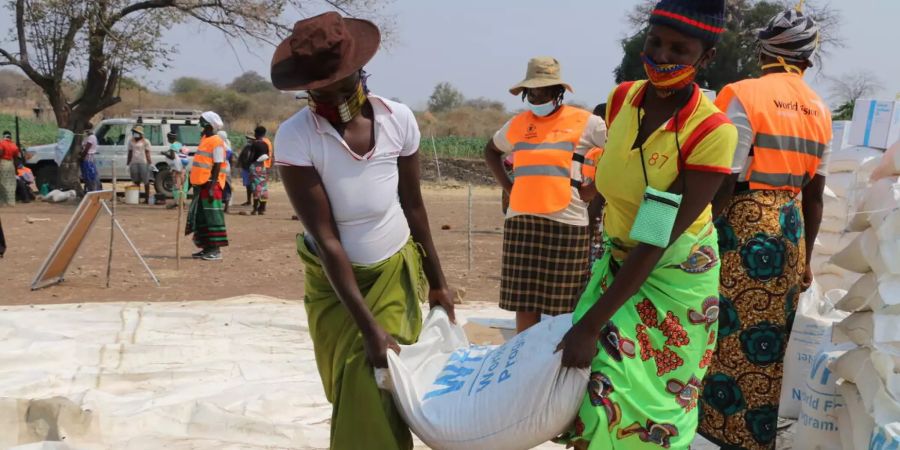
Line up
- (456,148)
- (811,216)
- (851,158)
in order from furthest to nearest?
(456,148) → (851,158) → (811,216)

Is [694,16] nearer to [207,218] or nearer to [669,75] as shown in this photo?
[669,75]

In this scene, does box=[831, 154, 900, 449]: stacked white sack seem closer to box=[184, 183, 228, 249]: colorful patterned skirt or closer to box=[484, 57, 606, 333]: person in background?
box=[484, 57, 606, 333]: person in background

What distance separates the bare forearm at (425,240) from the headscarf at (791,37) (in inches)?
64.0

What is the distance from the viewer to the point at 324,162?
2.49m

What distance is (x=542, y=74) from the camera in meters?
4.82

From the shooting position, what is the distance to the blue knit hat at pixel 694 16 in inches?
87.1

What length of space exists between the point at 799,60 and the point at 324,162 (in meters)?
2.05

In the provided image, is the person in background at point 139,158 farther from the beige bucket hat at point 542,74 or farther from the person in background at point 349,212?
the person in background at point 349,212

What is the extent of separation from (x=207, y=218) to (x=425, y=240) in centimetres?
721

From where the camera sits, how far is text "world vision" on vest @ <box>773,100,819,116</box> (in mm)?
3201

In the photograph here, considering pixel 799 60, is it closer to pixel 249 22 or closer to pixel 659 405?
pixel 659 405

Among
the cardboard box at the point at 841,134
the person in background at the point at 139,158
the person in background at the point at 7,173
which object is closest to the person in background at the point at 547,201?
the cardboard box at the point at 841,134

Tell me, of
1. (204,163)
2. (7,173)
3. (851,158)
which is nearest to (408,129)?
(851,158)

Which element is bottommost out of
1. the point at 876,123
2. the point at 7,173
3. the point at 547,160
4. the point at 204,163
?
the point at 7,173
